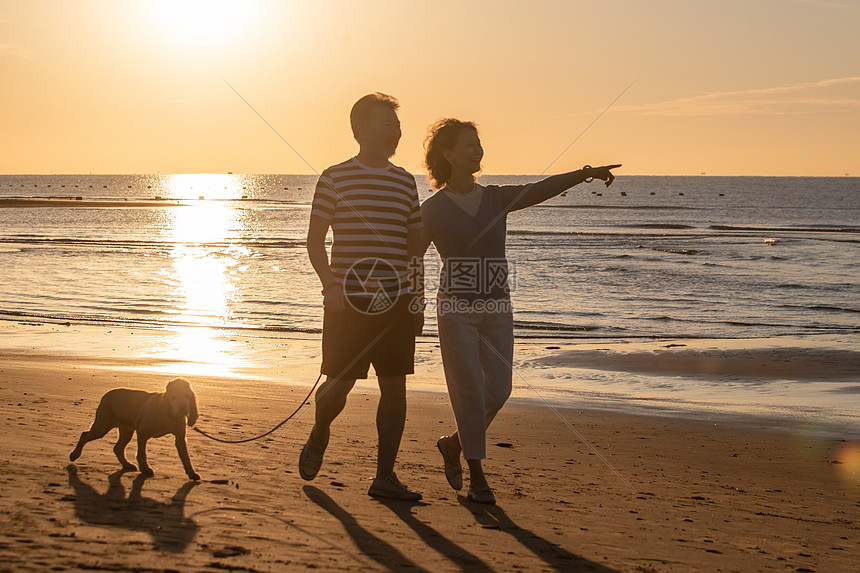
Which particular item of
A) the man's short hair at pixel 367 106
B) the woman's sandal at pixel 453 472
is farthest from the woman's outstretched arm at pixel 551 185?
the woman's sandal at pixel 453 472

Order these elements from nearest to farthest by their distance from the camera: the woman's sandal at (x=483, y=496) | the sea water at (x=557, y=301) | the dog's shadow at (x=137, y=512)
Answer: the dog's shadow at (x=137, y=512)
the woman's sandal at (x=483, y=496)
the sea water at (x=557, y=301)

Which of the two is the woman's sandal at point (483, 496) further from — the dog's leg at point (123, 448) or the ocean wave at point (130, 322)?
the ocean wave at point (130, 322)

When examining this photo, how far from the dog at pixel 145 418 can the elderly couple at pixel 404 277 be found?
0.67 metres

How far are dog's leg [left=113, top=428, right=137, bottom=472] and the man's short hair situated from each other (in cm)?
204

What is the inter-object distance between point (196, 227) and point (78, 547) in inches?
2015

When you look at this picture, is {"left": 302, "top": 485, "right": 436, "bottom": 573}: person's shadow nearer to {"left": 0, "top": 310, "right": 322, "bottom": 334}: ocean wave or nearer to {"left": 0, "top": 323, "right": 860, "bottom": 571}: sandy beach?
{"left": 0, "top": 323, "right": 860, "bottom": 571}: sandy beach

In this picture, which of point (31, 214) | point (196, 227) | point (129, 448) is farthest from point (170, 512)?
point (31, 214)

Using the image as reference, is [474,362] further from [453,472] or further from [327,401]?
[327,401]

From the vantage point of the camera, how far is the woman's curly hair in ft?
14.9

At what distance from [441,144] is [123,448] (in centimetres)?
239

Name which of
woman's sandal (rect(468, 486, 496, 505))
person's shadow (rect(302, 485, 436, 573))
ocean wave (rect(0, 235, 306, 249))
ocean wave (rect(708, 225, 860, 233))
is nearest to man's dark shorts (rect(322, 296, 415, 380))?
person's shadow (rect(302, 485, 436, 573))

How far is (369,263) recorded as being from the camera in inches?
165

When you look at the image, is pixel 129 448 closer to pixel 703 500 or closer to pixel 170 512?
pixel 170 512

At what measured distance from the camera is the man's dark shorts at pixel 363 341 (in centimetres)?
423
